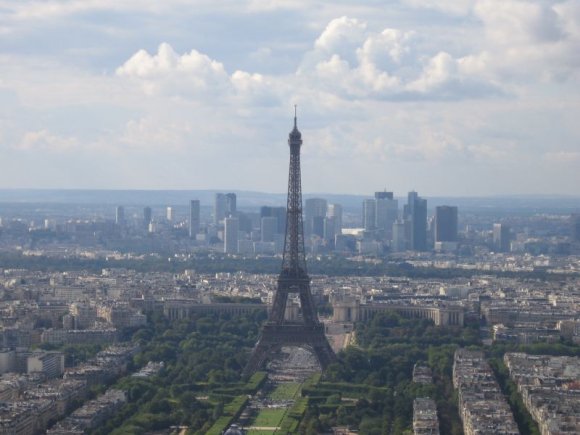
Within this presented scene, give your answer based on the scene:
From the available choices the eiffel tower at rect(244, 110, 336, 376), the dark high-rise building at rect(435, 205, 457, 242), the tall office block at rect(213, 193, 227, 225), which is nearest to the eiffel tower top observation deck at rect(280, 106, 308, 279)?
the eiffel tower at rect(244, 110, 336, 376)

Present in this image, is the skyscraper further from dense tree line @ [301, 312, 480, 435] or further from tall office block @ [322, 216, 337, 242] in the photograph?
dense tree line @ [301, 312, 480, 435]

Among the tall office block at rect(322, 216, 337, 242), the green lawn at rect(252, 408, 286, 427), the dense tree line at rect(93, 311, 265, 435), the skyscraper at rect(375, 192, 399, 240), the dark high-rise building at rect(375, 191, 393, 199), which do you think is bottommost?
the green lawn at rect(252, 408, 286, 427)

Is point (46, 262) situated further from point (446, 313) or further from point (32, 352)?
point (32, 352)

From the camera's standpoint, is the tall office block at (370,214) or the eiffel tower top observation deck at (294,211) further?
the tall office block at (370,214)

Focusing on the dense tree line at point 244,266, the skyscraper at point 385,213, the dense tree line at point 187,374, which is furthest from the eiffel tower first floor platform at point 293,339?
the skyscraper at point 385,213

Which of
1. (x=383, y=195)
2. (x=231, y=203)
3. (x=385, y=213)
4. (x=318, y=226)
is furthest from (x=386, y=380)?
(x=231, y=203)

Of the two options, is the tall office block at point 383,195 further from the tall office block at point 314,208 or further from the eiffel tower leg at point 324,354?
the eiffel tower leg at point 324,354
